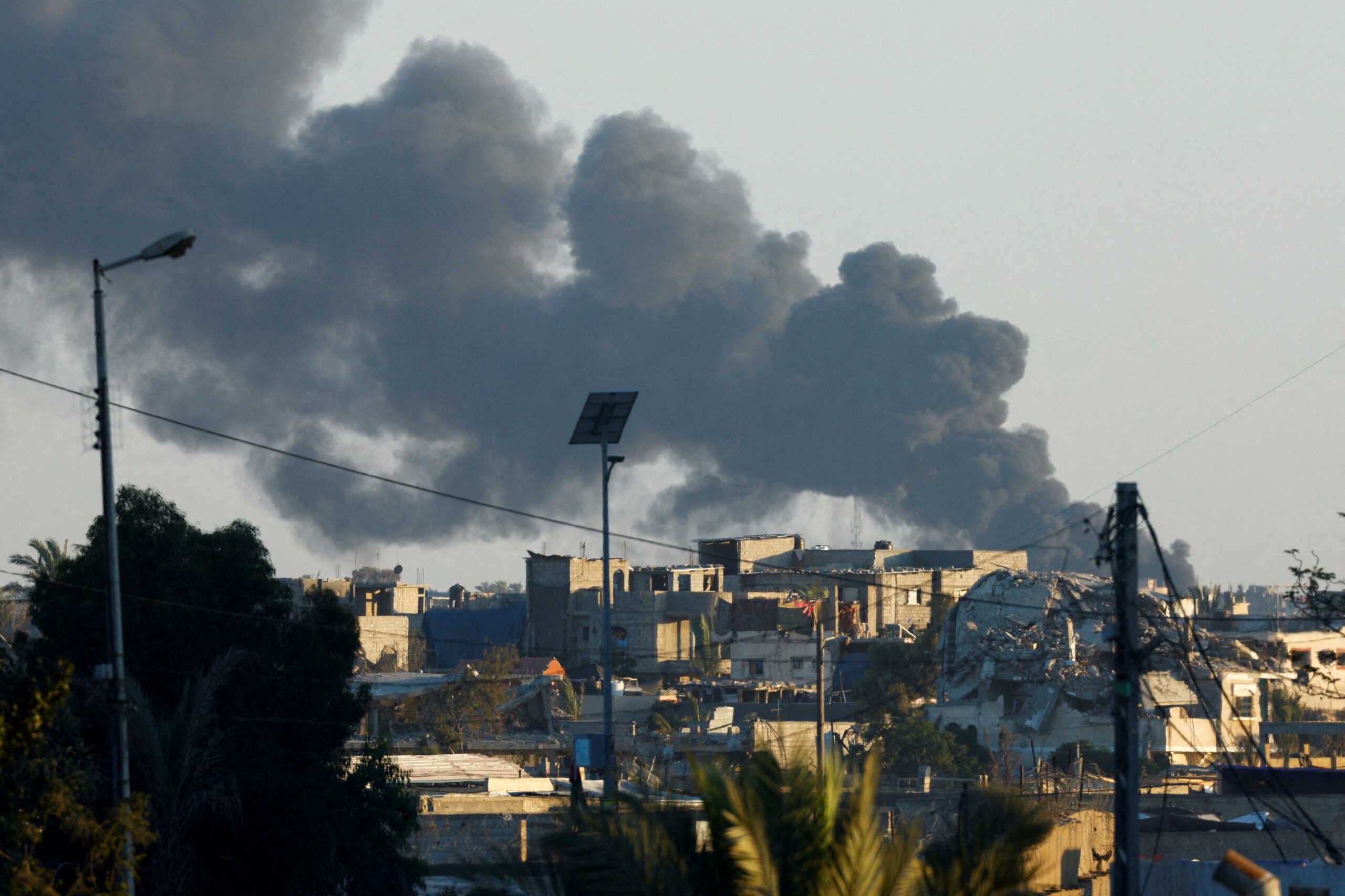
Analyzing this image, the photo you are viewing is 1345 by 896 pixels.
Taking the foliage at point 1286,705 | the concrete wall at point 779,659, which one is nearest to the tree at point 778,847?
the foliage at point 1286,705

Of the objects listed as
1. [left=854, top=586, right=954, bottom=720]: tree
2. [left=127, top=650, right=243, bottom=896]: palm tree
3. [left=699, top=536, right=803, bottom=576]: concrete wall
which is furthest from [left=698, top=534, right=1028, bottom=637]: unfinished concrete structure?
[left=127, top=650, right=243, bottom=896]: palm tree

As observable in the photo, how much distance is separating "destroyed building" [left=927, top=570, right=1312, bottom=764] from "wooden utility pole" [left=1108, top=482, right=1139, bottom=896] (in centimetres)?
4555

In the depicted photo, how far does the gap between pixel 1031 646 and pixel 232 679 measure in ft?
179

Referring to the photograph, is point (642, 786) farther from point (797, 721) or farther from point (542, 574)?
point (542, 574)

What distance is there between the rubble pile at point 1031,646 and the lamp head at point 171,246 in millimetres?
56222

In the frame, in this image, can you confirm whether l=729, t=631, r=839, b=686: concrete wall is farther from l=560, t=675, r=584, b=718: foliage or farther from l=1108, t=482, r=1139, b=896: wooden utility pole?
l=1108, t=482, r=1139, b=896: wooden utility pole

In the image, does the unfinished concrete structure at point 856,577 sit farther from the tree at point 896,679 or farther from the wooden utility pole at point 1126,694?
the wooden utility pole at point 1126,694

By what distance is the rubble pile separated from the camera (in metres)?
69.5

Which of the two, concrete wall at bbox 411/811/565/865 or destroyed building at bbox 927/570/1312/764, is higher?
destroyed building at bbox 927/570/1312/764

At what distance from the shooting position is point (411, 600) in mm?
121125

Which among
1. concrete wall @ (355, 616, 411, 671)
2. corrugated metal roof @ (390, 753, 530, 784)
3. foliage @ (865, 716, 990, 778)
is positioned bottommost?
foliage @ (865, 716, 990, 778)

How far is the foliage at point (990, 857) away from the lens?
13.2 meters

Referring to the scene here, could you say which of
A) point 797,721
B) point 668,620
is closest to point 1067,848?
point 797,721

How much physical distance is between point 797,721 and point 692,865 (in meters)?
56.2
